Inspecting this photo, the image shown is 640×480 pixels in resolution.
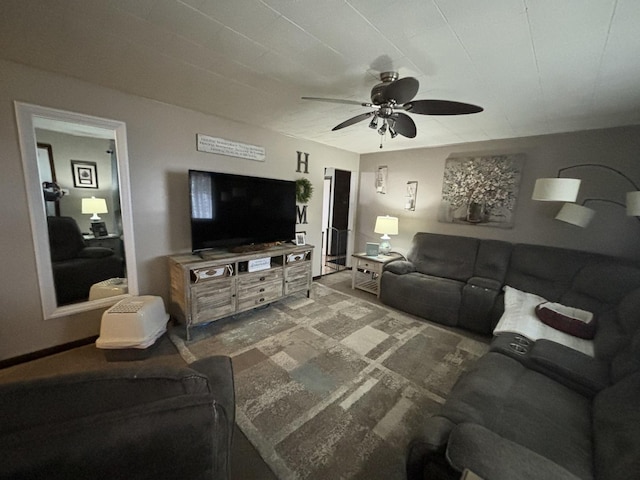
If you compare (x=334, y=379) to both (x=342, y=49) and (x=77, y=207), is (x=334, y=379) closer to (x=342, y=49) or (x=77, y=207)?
(x=342, y=49)

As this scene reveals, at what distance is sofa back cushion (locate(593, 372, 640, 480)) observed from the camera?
84cm

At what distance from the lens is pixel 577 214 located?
8.46 ft

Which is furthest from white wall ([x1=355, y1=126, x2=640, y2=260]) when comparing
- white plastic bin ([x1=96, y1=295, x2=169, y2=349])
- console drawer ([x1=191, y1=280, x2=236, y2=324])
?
white plastic bin ([x1=96, y1=295, x2=169, y2=349])

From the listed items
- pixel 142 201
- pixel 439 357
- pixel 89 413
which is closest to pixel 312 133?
pixel 142 201

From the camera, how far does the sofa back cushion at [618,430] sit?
840 mm

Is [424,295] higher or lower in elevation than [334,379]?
higher

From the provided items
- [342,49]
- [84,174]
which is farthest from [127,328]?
[342,49]

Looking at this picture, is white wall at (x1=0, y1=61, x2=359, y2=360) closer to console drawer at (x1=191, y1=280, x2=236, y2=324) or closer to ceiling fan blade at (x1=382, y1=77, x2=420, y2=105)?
console drawer at (x1=191, y1=280, x2=236, y2=324)

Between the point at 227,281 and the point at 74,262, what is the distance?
1.44m

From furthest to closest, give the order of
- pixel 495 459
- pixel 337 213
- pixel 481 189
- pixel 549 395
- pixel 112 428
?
1. pixel 337 213
2. pixel 481 189
3. pixel 549 395
4. pixel 495 459
5. pixel 112 428

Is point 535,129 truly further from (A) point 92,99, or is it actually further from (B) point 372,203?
(A) point 92,99

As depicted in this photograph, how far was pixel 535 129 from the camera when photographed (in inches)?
109

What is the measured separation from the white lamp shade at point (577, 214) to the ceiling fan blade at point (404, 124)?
6.62ft

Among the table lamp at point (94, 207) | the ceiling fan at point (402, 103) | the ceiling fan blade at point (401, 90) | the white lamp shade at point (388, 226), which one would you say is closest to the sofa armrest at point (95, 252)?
the table lamp at point (94, 207)
